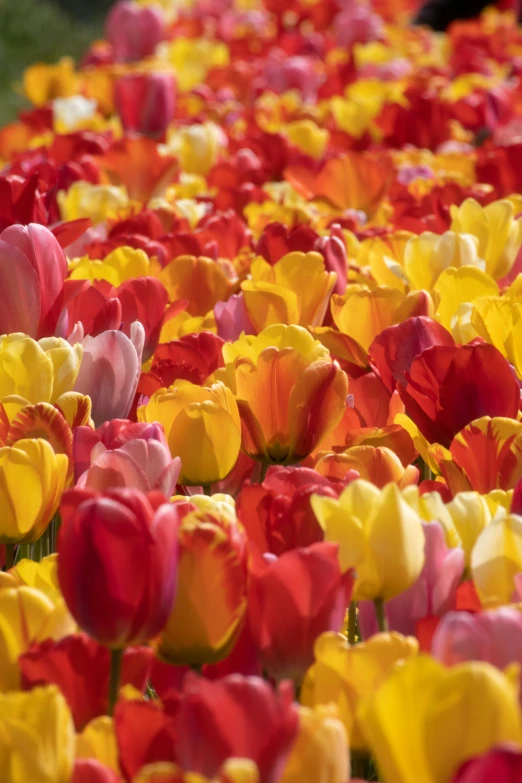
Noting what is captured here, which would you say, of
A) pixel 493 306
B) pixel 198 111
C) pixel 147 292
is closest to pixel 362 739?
pixel 493 306

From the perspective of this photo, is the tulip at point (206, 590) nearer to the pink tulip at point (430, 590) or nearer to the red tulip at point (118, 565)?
the red tulip at point (118, 565)

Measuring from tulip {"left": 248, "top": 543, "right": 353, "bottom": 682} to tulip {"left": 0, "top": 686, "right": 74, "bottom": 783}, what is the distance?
22 centimetres

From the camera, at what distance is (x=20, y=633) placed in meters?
1.01

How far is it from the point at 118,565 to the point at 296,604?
153 millimetres

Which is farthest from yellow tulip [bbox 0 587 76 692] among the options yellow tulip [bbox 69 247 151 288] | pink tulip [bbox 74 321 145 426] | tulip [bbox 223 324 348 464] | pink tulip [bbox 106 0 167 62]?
pink tulip [bbox 106 0 167 62]

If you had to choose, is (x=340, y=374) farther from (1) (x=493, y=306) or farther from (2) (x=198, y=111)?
(2) (x=198, y=111)

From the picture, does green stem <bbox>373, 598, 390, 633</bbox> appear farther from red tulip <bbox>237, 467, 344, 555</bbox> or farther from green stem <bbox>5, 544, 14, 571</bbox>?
green stem <bbox>5, 544, 14, 571</bbox>

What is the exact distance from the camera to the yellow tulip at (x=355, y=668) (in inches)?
36.4

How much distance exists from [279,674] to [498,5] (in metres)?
9.54

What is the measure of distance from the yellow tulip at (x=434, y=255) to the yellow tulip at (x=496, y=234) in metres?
0.06

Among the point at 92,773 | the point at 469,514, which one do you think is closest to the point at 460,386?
the point at 469,514

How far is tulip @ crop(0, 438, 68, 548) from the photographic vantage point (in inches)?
47.0

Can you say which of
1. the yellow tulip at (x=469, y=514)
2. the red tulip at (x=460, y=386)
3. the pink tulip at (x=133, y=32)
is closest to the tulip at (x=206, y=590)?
the yellow tulip at (x=469, y=514)

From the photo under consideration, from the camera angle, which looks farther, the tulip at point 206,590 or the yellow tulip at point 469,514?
the yellow tulip at point 469,514
